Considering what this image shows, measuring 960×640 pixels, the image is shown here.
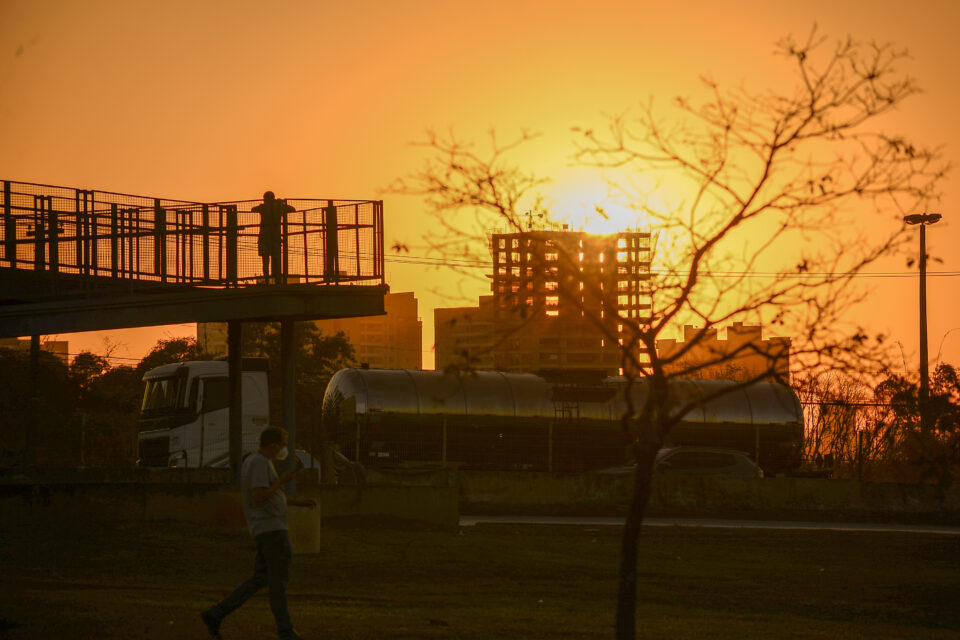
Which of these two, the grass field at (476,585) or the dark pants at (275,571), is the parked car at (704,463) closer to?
the grass field at (476,585)

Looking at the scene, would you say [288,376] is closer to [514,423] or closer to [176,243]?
[176,243]

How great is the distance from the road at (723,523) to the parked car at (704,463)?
12.0 feet

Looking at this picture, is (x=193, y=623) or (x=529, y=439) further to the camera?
(x=529, y=439)

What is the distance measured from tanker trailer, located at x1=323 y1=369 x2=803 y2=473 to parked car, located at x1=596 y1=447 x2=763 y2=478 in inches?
54.0

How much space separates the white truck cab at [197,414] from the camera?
35.6m

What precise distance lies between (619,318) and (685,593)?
22.4 feet

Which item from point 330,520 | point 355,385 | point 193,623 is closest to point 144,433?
point 355,385

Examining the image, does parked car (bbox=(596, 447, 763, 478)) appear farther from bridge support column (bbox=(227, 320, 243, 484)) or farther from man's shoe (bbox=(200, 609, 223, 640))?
man's shoe (bbox=(200, 609, 223, 640))

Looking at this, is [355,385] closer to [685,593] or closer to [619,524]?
[619,524]

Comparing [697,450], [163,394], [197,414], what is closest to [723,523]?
[697,450]

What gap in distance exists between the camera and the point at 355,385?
123ft

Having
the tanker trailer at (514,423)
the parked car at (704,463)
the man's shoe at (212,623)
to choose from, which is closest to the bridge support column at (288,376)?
the man's shoe at (212,623)

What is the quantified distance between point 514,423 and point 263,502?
2815cm

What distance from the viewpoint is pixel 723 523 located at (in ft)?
105
